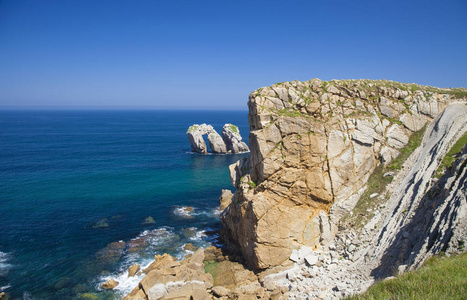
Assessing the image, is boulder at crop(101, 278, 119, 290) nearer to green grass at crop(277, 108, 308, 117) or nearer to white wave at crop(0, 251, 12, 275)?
white wave at crop(0, 251, 12, 275)

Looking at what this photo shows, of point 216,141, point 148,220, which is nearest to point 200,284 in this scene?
point 148,220

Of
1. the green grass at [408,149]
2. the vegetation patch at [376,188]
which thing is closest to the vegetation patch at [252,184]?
the vegetation patch at [376,188]

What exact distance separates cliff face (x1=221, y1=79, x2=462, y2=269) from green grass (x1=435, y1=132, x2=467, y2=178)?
5.68 meters

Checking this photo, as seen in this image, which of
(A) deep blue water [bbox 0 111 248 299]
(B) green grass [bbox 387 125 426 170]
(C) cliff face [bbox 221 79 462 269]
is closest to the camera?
(C) cliff face [bbox 221 79 462 269]

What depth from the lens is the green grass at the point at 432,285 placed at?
36.9 ft

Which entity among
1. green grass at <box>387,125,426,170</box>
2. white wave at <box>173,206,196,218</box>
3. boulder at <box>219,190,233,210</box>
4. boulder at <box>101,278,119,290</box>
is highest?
green grass at <box>387,125,426,170</box>

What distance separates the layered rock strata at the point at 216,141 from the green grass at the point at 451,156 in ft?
233

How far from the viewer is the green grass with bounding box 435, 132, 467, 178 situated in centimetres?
2536

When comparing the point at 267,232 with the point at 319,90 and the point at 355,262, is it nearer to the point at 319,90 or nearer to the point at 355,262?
the point at 355,262

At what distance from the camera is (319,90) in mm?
32312

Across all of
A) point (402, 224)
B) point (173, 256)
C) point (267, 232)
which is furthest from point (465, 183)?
point (173, 256)

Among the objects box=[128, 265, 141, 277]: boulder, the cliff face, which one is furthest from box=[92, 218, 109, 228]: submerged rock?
the cliff face

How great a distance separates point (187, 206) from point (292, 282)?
25.4 m

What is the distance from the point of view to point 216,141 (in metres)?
94.0
